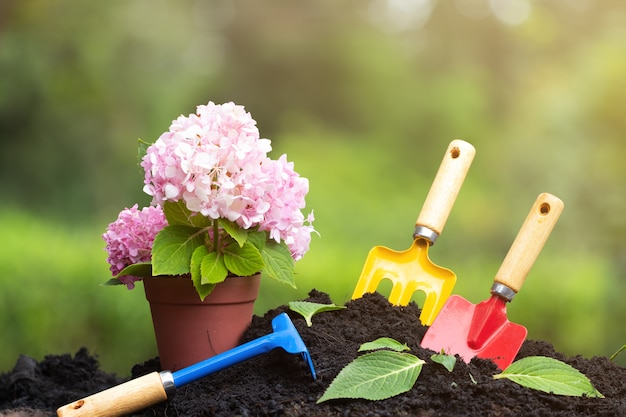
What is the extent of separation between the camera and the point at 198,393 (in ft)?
4.93

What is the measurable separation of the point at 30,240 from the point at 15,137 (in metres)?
1.41

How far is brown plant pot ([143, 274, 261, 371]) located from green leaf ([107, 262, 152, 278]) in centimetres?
2

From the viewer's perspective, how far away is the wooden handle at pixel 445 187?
6.14 ft

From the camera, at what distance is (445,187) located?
1882mm

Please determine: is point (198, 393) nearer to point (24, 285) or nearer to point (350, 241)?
point (24, 285)

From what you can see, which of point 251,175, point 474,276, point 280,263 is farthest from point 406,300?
point 474,276

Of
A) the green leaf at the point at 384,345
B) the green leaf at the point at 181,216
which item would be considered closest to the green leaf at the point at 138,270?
the green leaf at the point at 181,216

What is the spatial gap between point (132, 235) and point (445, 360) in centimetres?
83

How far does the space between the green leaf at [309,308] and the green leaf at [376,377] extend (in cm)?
27

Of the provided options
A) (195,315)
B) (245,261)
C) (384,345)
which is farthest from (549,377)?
(195,315)

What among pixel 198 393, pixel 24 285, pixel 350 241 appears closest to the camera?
pixel 198 393

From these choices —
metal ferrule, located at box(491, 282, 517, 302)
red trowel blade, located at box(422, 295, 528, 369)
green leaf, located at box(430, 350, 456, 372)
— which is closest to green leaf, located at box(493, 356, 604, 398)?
green leaf, located at box(430, 350, 456, 372)

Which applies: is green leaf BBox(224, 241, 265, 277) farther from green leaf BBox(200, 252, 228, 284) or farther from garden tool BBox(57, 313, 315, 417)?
garden tool BBox(57, 313, 315, 417)

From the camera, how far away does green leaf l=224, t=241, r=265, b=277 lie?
152 cm
